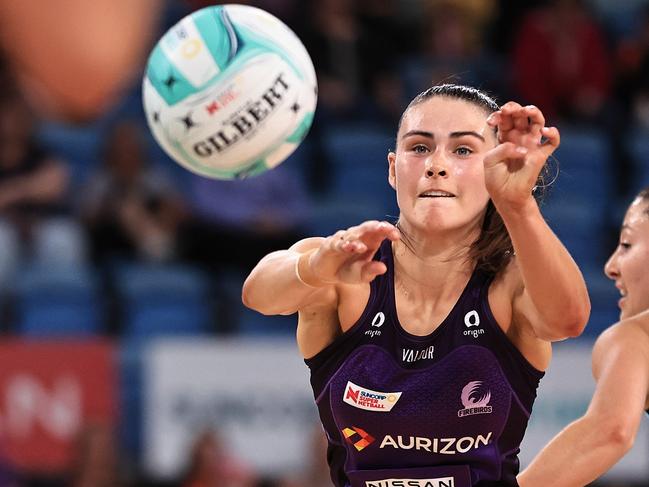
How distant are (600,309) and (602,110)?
2734mm

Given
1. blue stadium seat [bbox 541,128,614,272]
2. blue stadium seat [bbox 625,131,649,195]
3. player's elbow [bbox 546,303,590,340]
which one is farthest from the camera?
blue stadium seat [bbox 625,131,649,195]

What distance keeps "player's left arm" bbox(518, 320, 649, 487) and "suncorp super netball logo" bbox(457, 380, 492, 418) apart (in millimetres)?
349

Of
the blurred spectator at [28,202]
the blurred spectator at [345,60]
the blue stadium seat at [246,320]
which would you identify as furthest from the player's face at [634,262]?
the blurred spectator at [345,60]

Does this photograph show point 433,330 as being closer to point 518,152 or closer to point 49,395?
point 518,152

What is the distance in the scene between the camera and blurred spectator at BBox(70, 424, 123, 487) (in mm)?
7719

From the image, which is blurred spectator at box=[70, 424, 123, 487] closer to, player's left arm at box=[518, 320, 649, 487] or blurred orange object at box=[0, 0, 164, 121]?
blurred orange object at box=[0, 0, 164, 121]

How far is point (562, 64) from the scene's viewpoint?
11.2 meters

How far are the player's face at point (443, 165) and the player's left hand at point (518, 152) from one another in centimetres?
42

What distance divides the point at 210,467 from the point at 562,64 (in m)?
5.34

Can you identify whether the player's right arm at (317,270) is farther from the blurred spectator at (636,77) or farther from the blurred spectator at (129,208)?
the blurred spectator at (636,77)

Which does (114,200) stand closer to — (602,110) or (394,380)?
(602,110)

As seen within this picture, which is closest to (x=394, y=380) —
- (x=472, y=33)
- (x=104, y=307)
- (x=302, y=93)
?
(x=302, y=93)

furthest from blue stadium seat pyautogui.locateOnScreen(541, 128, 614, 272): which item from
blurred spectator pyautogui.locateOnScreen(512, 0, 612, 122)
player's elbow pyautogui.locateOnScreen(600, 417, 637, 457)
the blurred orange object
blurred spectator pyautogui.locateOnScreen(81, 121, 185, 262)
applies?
player's elbow pyautogui.locateOnScreen(600, 417, 637, 457)

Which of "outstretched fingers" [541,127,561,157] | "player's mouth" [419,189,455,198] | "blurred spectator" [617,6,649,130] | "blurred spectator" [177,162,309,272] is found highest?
"blurred spectator" [617,6,649,130]
